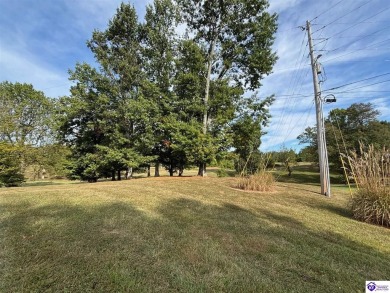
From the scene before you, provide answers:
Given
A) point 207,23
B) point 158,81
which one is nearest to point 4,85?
point 158,81

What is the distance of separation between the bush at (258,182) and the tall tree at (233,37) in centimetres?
521

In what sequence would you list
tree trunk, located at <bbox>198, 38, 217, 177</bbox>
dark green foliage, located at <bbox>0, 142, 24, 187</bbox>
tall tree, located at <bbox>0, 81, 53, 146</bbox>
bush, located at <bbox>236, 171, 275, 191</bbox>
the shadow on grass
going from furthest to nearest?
1. tall tree, located at <bbox>0, 81, 53, 146</bbox>
2. dark green foliage, located at <bbox>0, 142, 24, 187</bbox>
3. tree trunk, located at <bbox>198, 38, 217, 177</bbox>
4. bush, located at <bbox>236, 171, 275, 191</bbox>
5. the shadow on grass

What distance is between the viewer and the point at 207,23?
15156 mm

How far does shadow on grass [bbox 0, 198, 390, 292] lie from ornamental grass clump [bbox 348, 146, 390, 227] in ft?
6.33

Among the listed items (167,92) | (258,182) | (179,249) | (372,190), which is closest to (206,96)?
(167,92)

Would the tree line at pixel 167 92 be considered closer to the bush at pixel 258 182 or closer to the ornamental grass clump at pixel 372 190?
the bush at pixel 258 182

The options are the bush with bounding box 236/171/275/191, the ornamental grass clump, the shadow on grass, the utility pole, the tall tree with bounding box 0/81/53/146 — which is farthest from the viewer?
the tall tree with bounding box 0/81/53/146

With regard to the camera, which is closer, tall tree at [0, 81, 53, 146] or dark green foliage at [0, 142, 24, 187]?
dark green foliage at [0, 142, 24, 187]

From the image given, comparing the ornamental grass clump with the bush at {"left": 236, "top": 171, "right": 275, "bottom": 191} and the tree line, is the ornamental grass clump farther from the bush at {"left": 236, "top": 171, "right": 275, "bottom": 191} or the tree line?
the tree line

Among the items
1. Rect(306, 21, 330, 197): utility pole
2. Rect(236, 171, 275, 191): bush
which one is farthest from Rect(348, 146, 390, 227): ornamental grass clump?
Rect(306, 21, 330, 197): utility pole

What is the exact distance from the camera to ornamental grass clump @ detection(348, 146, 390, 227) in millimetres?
5074

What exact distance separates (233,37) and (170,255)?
49.9 ft

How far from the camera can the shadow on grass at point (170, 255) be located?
226cm

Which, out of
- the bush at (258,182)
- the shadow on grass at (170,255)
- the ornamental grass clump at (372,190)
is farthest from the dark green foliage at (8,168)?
the ornamental grass clump at (372,190)
